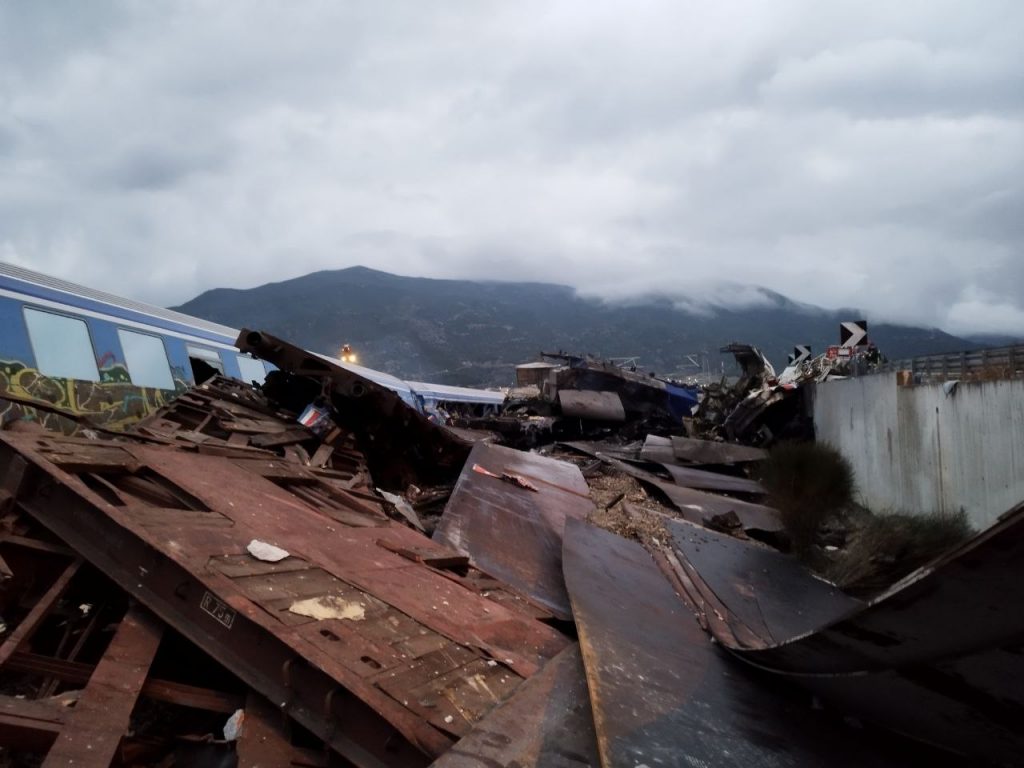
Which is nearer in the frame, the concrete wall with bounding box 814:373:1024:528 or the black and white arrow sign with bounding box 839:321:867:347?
the concrete wall with bounding box 814:373:1024:528

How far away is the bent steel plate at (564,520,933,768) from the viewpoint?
6.63 feet

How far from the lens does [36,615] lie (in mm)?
2436

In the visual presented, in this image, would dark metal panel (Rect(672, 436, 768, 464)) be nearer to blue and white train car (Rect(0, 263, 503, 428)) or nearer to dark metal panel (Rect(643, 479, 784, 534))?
dark metal panel (Rect(643, 479, 784, 534))

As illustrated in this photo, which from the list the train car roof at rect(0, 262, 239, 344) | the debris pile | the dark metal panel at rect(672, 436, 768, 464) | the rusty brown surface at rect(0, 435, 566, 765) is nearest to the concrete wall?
the dark metal panel at rect(672, 436, 768, 464)

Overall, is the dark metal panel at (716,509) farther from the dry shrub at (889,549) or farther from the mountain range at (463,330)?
the mountain range at (463,330)

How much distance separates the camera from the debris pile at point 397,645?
1.84 meters

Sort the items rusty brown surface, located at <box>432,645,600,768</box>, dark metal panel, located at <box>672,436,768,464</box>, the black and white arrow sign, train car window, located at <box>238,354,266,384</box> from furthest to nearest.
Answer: the black and white arrow sign, dark metal panel, located at <box>672,436,768,464</box>, train car window, located at <box>238,354,266,384</box>, rusty brown surface, located at <box>432,645,600,768</box>

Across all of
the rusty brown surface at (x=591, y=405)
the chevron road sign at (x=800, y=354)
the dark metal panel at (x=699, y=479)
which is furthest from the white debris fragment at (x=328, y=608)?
the chevron road sign at (x=800, y=354)

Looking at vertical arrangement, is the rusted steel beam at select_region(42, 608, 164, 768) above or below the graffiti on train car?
below

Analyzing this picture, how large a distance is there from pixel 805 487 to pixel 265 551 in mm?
7310

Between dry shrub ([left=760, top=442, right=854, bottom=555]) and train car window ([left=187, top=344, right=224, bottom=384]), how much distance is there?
8.49m

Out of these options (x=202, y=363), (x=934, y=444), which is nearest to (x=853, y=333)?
(x=934, y=444)

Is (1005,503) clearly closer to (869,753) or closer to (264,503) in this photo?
(869,753)

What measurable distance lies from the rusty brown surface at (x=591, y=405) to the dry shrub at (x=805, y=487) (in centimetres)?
810
